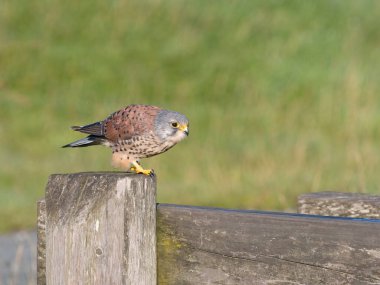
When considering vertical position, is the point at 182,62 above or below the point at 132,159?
above

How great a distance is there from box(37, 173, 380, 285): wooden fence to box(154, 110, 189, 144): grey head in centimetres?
164

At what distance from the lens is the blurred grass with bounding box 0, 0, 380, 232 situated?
1128 cm

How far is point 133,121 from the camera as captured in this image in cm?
468

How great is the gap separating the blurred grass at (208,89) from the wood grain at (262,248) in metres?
6.89

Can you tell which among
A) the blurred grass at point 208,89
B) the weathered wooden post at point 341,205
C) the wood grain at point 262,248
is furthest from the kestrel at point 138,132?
the blurred grass at point 208,89

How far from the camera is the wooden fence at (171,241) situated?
2533 millimetres

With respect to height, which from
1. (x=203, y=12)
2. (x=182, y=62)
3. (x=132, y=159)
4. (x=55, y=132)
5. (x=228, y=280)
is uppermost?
(x=203, y=12)

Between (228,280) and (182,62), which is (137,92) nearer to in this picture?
(182,62)

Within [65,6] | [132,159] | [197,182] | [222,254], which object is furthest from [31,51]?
[222,254]

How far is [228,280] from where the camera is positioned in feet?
8.93

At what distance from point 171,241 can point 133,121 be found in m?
1.90

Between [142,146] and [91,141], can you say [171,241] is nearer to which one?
[142,146]

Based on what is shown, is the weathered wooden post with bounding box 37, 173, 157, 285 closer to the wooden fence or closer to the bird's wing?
the wooden fence

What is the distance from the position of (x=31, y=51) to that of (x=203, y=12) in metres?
3.29
